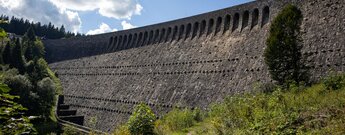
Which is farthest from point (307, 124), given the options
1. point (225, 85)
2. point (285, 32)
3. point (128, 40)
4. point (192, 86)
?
point (128, 40)

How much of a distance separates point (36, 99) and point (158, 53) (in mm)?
11657

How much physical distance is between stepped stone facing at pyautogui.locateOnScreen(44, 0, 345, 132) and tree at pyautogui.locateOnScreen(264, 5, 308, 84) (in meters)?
1.58

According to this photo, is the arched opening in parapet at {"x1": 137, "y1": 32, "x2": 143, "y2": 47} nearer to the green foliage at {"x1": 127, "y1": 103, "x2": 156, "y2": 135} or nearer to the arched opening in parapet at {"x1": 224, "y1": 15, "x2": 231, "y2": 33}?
the arched opening in parapet at {"x1": 224, "y1": 15, "x2": 231, "y2": 33}

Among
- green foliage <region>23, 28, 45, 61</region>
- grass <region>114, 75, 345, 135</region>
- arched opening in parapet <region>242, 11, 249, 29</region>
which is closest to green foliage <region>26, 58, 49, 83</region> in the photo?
green foliage <region>23, 28, 45, 61</region>

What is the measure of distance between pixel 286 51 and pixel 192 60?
428 inches

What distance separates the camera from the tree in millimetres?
15625

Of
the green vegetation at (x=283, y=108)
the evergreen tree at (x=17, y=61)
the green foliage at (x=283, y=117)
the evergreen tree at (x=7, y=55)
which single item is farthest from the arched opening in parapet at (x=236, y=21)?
the evergreen tree at (x=7, y=55)

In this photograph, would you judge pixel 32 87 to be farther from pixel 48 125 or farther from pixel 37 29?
pixel 37 29

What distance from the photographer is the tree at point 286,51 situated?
15.6 meters

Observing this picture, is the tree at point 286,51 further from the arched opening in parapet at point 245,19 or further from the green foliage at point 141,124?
the arched opening in parapet at point 245,19

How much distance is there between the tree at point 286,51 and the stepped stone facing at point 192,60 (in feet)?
5.17

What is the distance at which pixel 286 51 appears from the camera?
15625 mm

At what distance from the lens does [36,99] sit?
29.1 metres

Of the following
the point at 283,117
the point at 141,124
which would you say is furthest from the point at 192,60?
the point at 283,117
